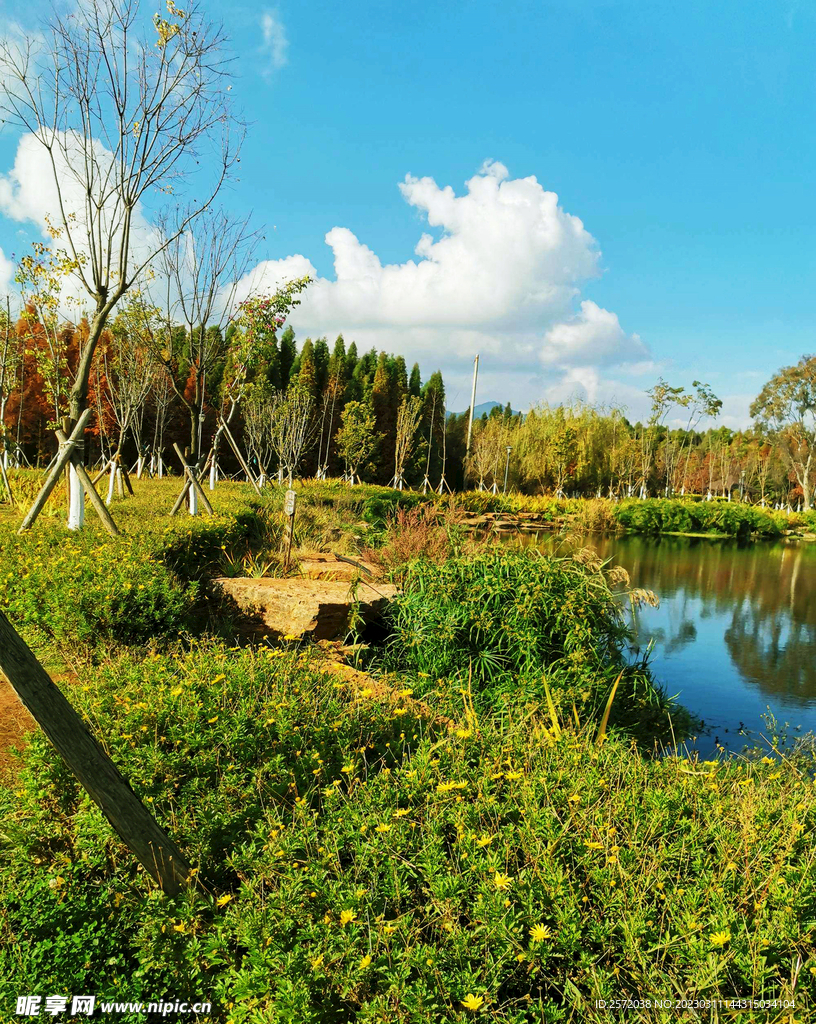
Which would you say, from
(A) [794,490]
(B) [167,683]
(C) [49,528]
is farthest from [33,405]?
(A) [794,490]

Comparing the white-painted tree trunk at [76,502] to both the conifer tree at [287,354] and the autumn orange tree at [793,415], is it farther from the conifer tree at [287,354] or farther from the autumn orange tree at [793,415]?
the autumn orange tree at [793,415]

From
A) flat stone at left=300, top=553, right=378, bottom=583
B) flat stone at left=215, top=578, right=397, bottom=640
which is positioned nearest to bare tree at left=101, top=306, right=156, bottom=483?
flat stone at left=300, top=553, right=378, bottom=583

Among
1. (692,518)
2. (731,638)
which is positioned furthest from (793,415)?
(731,638)

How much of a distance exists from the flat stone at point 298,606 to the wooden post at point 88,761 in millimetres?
2958

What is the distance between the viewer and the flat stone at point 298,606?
489cm

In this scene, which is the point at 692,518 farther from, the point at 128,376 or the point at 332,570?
the point at 332,570

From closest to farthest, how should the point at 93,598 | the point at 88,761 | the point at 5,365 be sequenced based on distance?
the point at 88,761 → the point at 93,598 → the point at 5,365

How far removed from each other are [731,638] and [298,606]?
282 inches

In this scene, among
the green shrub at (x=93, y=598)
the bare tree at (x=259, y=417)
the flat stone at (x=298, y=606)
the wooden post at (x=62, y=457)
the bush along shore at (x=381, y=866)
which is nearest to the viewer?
the bush along shore at (x=381, y=866)

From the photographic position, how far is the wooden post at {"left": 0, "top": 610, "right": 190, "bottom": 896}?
1523 millimetres

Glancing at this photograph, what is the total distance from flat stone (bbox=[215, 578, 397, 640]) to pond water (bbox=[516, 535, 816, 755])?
2.05m

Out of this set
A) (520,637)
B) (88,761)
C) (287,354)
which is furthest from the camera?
(287,354)

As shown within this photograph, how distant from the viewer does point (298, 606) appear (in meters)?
4.94

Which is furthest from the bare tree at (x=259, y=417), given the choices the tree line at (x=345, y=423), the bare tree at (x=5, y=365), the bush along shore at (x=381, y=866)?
the bush along shore at (x=381, y=866)
